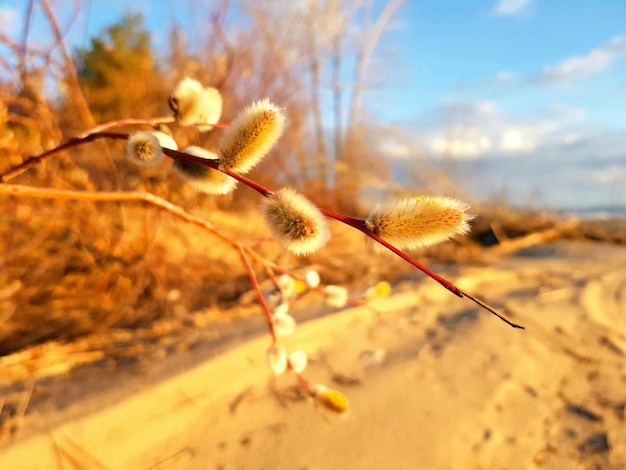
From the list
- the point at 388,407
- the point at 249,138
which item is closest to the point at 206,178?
the point at 249,138

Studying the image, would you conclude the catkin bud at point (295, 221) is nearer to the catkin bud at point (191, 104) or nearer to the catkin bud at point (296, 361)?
the catkin bud at point (191, 104)

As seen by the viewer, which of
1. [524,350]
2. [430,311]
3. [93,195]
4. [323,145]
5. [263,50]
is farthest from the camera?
[323,145]

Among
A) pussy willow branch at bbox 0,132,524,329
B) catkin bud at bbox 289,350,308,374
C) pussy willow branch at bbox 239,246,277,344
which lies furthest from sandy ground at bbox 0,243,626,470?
pussy willow branch at bbox 0,132,524,329

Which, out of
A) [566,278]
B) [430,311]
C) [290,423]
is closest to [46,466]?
[290,423]

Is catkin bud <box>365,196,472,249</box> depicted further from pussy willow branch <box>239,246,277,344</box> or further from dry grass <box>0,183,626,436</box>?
dry grass <box>0,183,626,436</box>

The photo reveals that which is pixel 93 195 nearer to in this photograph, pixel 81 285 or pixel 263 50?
pixel 81 285

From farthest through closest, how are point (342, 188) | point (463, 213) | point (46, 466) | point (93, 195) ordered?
point (342, 188), point (46, 466), point (93, 195), point (463, 213)

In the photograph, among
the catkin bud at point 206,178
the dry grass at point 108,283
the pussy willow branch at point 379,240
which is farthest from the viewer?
the dry grass at point 108,283

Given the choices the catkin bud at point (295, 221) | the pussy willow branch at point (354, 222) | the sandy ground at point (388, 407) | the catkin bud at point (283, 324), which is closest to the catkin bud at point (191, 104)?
the pussy willow branch at point (354, 222)
